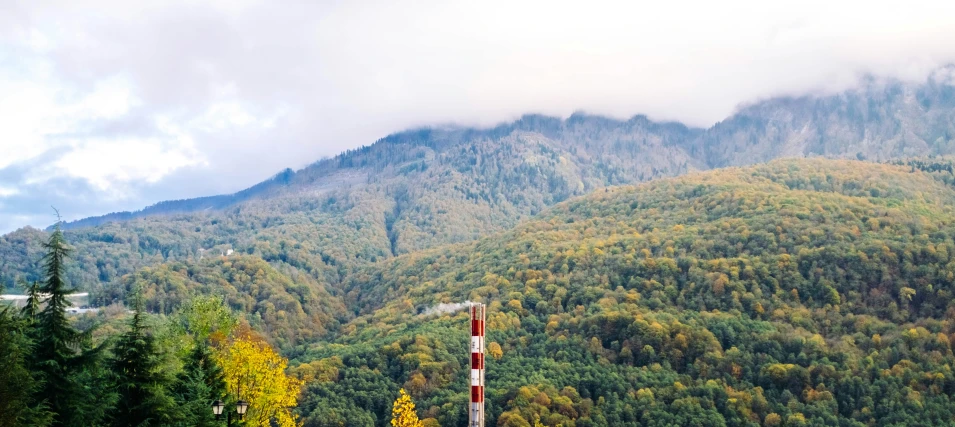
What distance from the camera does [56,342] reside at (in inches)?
1257

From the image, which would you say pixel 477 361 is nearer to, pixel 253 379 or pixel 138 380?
pixel 253 379

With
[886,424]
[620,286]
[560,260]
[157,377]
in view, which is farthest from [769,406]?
[157,377]

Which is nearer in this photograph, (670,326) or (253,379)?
(253,379)

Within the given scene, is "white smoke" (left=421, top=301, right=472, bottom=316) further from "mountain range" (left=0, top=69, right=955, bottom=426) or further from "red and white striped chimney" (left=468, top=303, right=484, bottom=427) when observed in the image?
"red and white striped chimney" (left=468, top=303, right=484, bottom=427)

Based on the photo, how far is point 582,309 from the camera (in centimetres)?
15350

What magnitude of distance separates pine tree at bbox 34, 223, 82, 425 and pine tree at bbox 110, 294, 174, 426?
5.85 ft

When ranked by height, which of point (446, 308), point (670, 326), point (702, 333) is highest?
point (670, 326)

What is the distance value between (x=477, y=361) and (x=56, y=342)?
890 inches

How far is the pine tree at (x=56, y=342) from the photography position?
3044cm

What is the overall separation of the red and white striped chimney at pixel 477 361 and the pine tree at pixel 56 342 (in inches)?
825

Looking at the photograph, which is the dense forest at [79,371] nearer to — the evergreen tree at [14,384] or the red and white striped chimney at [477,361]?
the evergreen tree at [14,384]

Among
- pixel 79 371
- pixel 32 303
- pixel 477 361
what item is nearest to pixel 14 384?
pixel 79 371

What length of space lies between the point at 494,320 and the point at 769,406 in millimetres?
54031

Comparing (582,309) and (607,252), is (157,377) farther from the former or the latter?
(607,252)
